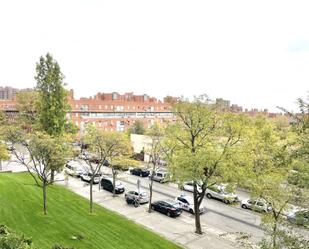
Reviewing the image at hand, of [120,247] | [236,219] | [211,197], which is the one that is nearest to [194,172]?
[120,247]

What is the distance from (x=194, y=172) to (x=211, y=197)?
42.7 ft

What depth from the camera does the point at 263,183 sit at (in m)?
16.4

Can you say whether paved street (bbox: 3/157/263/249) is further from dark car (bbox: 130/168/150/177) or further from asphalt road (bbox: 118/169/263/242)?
dark car (bbox: 130/168/150/177)

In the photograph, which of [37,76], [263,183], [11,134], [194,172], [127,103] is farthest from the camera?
[127,103]

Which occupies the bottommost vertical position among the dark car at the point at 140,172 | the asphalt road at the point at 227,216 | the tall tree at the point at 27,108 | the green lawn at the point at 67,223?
the asphalt road at the point at 227,216

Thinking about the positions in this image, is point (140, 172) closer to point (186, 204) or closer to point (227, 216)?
point (186, 204)

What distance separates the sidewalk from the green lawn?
149 centimetres

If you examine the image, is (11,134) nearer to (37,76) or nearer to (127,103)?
(37,76)

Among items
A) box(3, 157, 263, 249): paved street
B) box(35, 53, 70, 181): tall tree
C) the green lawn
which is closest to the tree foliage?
box(35, 53, 70, 181): tall tree

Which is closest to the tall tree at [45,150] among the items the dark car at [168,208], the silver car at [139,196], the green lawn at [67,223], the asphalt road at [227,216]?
the green lawn at [67,223]

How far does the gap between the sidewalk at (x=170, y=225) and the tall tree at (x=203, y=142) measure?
3.76 feet

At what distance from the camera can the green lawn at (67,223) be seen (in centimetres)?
1836

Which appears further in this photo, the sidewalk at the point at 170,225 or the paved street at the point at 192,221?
the paved street at the point at 192,221

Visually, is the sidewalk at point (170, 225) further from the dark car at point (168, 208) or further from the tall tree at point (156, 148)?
the tall tree at point (156, 148)
